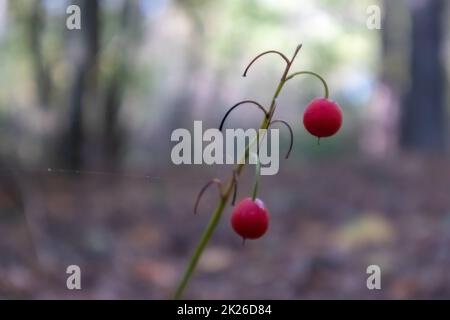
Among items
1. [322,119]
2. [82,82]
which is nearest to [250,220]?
[322,119]

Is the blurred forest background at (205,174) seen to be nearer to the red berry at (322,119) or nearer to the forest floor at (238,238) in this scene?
the forest floor at (238,238)

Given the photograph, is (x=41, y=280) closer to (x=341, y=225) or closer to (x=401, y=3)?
(x=341, y=225)

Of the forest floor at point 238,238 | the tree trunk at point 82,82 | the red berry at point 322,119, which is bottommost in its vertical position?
the red berry at point 322,119

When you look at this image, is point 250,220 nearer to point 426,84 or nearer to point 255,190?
point 255,190

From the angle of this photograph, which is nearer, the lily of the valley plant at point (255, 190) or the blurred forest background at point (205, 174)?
the lily of the valley plant at point (255, 190)

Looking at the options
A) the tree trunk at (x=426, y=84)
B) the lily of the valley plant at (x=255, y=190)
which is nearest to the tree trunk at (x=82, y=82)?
the tree trunk at (x=426, y=84)

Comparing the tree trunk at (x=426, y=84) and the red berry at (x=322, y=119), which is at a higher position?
the tree trunk at (x=426, y=84)
